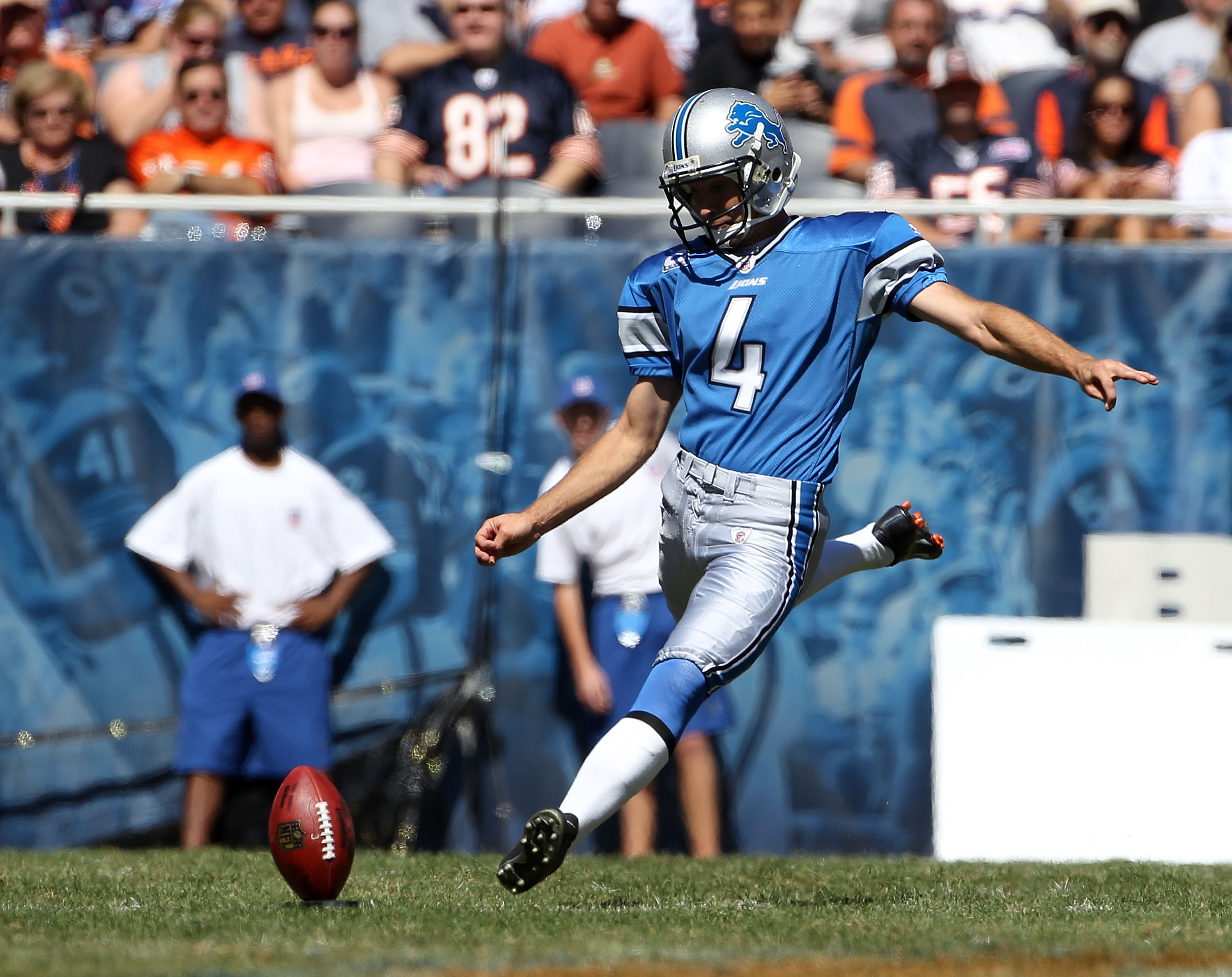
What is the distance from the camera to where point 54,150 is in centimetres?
851

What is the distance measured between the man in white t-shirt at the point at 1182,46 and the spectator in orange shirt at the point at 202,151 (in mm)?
4859

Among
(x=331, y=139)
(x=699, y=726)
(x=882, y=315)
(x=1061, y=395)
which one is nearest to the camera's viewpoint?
(x=882, y=315)

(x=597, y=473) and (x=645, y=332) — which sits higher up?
(x=645, y=332)

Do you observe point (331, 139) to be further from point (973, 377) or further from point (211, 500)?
point (973, 377)

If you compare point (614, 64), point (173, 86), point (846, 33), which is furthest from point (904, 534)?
point (173, 86)

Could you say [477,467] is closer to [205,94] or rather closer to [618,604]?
[618,604]

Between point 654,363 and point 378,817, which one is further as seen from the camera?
point 378,817

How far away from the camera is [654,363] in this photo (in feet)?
15.2

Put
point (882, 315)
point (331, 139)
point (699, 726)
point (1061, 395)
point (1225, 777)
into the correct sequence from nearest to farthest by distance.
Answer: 1. point (882, 315)
2. point (1225, 777)
3. point (699, 726)
4. point (1061, 395)
5. point (331, 139)

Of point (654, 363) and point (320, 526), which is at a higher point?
point (654, 363)

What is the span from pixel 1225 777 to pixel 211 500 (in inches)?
185

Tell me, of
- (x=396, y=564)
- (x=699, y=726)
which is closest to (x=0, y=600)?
(x=396, y=564)

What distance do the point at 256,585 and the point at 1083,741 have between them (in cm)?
382

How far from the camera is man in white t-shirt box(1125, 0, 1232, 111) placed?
9203 mm
